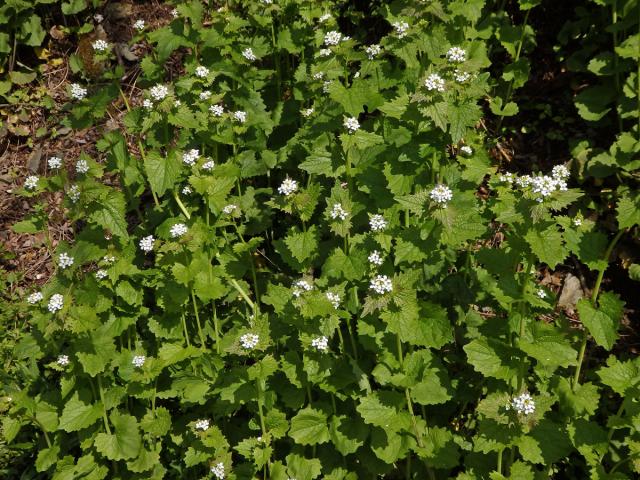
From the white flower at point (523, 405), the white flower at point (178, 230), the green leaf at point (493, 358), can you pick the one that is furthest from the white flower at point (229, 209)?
the white flower at point (523, 405)

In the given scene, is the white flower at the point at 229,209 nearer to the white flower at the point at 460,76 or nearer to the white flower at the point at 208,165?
the white flower at the point at 208,165

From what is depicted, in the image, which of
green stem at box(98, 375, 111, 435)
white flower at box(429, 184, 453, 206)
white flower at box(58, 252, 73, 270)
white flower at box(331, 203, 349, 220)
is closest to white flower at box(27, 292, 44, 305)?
white flower at box(58, 252, 73, 270)

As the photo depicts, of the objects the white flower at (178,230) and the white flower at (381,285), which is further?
the white flower at (178,230)

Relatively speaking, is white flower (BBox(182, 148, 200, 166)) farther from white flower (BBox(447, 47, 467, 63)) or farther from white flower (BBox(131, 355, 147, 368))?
white flower (BBox(447, 47, 467, 63))

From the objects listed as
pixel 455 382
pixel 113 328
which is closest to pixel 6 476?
pixel 113 328

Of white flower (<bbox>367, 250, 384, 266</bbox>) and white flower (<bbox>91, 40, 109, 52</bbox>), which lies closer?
white flower (<bbox>367, 250, 384, 266</bbox>)

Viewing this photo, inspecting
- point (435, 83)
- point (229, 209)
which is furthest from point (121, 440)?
point (435, 83)
